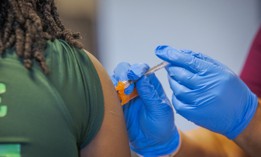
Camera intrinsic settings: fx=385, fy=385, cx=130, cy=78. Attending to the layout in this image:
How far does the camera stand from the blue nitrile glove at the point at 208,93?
3.76 feet

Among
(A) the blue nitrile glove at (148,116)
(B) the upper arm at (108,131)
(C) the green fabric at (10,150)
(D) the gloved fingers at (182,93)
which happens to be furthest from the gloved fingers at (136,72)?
(C) the green fabric at (10,150)

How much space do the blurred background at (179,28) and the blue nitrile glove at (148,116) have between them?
1.10 m

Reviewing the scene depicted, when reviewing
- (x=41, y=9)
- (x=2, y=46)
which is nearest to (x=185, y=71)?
(x=41, y=9)

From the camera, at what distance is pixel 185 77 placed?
1.15 meters

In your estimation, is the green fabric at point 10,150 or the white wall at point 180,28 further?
the white wall at point 180,28

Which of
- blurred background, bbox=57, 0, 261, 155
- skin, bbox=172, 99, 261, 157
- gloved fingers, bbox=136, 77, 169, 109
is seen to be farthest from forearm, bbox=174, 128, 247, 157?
blurred background, bbox=57, 0, 261, 155

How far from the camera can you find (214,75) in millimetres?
1156

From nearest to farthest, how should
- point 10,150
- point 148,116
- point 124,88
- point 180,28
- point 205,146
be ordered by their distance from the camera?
point 10,150, point 124,88, point 148,116, point 205,146, point 180,28

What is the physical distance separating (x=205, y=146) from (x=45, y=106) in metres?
0.91

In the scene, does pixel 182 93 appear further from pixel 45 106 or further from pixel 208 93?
pixel 45 106

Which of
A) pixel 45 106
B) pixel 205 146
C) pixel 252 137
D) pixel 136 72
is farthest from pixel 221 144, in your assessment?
pixel 45 106

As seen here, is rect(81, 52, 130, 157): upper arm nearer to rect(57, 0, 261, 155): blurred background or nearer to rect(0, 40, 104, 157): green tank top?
rect(0, 40, 104, 157): green tank top

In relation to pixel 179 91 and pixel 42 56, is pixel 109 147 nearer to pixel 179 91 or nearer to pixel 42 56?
pixel 42 56

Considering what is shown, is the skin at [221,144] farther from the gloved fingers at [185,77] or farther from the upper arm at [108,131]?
the upper arm at [108,131]
